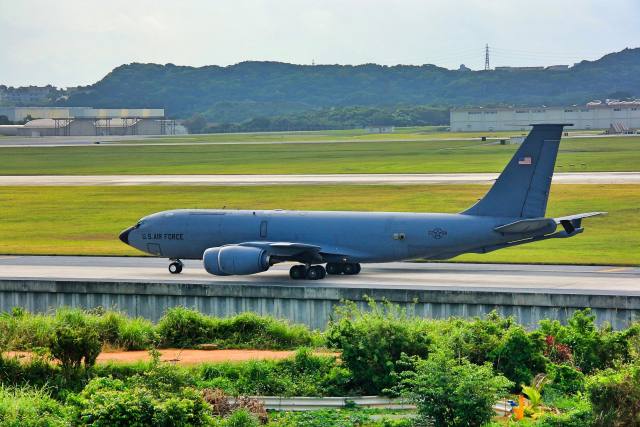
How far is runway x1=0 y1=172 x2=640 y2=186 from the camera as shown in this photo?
312 feet

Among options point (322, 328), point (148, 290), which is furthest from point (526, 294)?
point (148, 290)

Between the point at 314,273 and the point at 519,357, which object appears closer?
the point at 519,357

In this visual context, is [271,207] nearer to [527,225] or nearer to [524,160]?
[524,160]

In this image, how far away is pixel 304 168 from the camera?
124 m

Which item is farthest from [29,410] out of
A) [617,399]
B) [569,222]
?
[569,222]

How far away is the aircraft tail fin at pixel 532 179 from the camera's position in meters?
42.5

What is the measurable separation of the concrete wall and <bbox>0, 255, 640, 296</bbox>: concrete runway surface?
1608 millimetres

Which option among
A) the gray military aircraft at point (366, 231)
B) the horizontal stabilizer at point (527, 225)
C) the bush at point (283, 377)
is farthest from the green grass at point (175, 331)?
the horizontal stabilizer at point (527, 225)

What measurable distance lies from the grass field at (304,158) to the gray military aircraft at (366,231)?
227 ft

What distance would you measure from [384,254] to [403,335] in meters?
20.1

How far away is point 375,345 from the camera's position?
24.0m

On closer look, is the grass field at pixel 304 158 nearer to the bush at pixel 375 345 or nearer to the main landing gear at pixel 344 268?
the main landing gear at pixel 344 268

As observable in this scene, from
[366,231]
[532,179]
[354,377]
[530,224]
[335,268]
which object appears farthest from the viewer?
[335,268]

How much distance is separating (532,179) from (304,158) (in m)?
103
